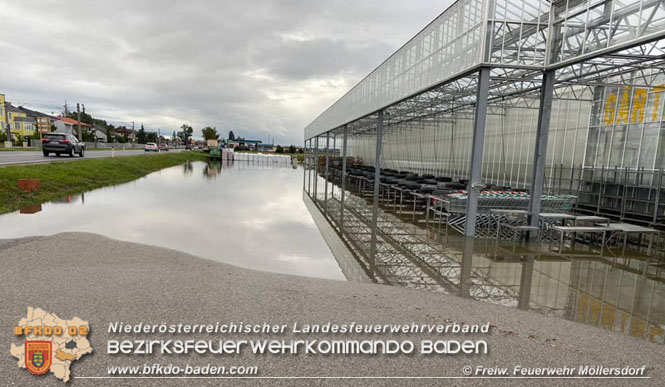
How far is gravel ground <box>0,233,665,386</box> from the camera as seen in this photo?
10.6ft

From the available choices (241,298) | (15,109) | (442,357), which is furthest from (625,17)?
(15,109)

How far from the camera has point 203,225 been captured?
10109 mm

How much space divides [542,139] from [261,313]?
27.6ft

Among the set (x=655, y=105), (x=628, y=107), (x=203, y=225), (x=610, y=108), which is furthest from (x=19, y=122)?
(x=655, y=105)

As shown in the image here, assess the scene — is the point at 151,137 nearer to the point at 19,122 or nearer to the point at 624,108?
the point at 19,122

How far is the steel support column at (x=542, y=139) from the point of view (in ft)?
30.2

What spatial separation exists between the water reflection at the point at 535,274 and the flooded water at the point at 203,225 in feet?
3.57

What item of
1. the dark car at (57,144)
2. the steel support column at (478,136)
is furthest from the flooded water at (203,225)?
the dark car at (57,144)

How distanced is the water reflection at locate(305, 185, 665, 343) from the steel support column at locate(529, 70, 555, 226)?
1.03m

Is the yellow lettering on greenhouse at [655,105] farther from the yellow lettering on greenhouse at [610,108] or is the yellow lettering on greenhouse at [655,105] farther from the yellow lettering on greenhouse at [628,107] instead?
the yellow lettering on greenhouse at [610,108]

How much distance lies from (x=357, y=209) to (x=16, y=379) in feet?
41.7

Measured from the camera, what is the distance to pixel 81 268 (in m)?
5.68

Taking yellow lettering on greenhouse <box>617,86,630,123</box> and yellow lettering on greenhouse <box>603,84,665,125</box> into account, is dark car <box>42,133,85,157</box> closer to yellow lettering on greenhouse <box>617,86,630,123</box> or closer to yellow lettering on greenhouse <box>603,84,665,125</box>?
yellow lettering on greenhouse <box>603,84,665,125</box>

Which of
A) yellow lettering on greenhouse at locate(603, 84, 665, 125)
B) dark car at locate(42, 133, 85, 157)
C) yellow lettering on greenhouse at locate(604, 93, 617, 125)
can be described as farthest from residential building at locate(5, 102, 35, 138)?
yellow lettering on greenhouse at locate(603, 84, 665, 125)
